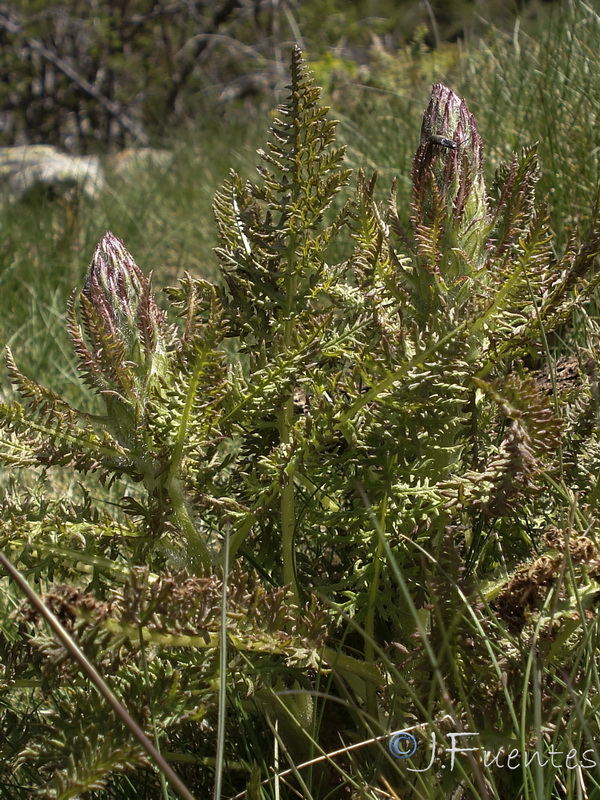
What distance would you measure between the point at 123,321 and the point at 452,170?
0.46 metres

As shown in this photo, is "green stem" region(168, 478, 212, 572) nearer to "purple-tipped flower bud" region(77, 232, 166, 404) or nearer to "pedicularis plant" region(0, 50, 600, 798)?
"pedicularis plant" region(0, 50, 600, 798)

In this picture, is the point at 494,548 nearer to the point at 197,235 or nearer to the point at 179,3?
the point at 197,235

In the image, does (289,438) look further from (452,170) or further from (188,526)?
(452,170)

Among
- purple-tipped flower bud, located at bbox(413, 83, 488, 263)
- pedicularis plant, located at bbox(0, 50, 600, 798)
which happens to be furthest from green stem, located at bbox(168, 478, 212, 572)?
purple-tipped flower bud, located at bbox(413, 83, 488, 263)

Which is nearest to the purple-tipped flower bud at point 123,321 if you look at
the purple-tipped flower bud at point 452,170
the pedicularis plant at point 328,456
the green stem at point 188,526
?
the pedicularis plant at point 328,456

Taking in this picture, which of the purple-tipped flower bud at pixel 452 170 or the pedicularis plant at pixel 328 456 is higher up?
the purple-tipped flower bud at pixel 452 170

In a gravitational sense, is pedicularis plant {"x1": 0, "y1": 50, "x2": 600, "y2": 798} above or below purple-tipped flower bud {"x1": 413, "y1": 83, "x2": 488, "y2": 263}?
below

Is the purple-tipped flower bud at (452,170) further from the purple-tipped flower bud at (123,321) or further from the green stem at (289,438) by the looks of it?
the purple-tipped flower bud at (123,321)

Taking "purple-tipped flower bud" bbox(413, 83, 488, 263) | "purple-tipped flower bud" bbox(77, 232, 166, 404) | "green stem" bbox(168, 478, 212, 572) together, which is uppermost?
"purple-tipped flower bud" bbox(413, 83, 488, 263)

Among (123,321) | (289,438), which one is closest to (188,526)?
(289,438)

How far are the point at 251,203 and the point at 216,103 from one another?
21.8ft

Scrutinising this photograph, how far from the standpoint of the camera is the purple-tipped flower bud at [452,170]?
3.56 ft

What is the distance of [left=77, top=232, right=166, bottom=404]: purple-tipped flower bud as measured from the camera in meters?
1.06

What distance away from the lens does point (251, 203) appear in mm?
1153
